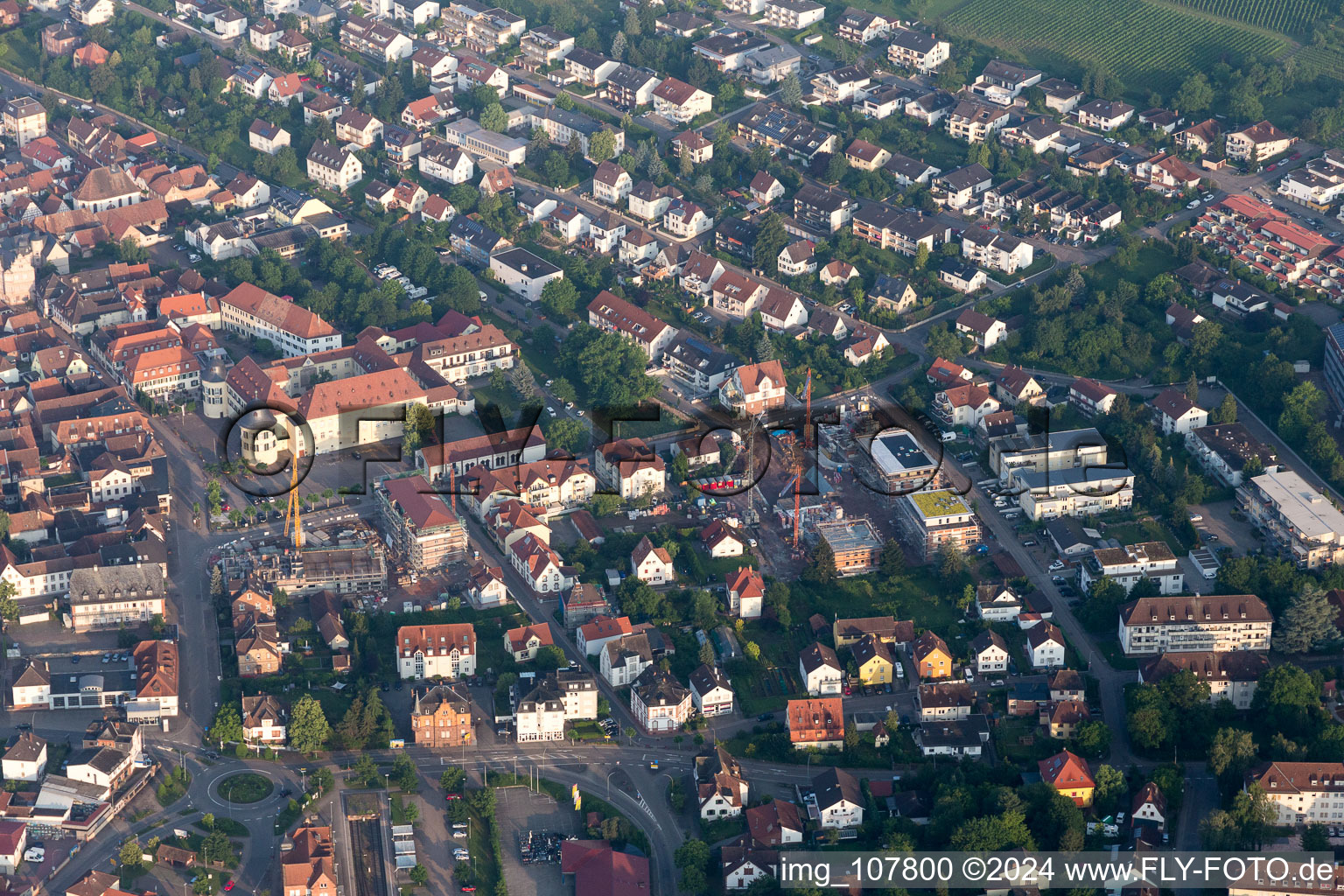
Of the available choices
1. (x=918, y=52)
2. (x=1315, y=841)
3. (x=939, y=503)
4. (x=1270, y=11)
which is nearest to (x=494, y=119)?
(x=918, y=52)

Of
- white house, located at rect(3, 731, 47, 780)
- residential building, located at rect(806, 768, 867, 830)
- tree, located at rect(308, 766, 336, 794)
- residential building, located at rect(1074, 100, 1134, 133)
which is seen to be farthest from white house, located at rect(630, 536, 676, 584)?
Answer: residential building, located at rect(1074, 100, 1134, 133)

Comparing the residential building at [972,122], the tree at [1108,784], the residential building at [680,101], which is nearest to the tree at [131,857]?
the tree at [1108,784]

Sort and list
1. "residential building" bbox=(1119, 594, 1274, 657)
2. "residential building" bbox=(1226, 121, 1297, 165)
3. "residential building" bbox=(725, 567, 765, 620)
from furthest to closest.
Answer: "residential building" bbox=(1226, 121, 1297, 165) < "residential building" bbox=(725, 567, 765, 620) < "residential building" bbox=(1119, 594, 1274, 657)

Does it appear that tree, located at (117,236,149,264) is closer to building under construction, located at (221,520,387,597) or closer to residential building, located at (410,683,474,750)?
building under construction, located at (221,520,387,597)

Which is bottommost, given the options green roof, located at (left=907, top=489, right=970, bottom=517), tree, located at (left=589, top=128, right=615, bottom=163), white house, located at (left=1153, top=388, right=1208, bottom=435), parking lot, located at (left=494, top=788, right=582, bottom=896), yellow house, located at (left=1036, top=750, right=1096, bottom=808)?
parking lot, located at (left=494, top=788, right=582, bottom=896)

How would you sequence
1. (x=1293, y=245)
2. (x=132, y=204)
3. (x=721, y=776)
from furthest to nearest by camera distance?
(x=132, y=204)
(x=1293, y=245)
(x=721, y=776)

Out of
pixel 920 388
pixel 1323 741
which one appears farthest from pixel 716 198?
pixel 1323 741

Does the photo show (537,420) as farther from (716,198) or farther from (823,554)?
(716,198)
